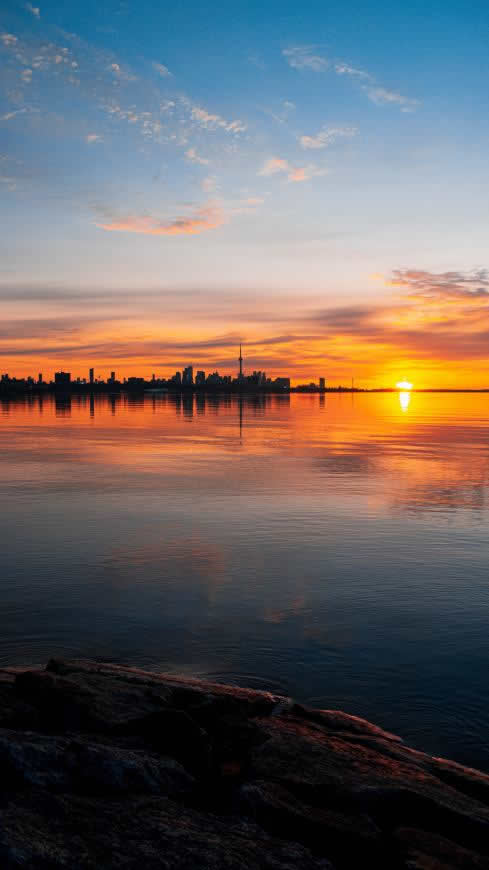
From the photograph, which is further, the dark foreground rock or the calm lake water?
the calm lake water

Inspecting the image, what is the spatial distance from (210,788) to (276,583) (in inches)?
337

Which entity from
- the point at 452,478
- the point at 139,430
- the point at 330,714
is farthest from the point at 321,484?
the point at 139,430

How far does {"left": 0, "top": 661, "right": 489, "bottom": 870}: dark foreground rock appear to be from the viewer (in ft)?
19.0

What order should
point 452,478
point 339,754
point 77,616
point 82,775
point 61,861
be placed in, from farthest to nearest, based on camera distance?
point 452,478
point 77,616
point 339,754
point 82,775
point 61,861

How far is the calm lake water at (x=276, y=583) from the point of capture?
10477 millimetres

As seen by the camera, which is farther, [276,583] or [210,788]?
[276,583]

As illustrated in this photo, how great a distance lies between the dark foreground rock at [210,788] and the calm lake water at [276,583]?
171cm

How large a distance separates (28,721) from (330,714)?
12.7ft

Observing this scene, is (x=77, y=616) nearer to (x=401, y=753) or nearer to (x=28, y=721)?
(x=28, y=721)

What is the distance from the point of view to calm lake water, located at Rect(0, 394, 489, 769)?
10477 millimetres

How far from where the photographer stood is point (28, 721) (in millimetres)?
7910

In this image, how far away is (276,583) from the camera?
15.5 metres

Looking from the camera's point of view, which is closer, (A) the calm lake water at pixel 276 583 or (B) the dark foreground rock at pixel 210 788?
(B) the dark foreground rock at pixel 210 788

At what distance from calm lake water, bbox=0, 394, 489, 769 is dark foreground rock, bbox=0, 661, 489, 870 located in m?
1.71
